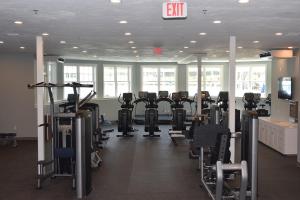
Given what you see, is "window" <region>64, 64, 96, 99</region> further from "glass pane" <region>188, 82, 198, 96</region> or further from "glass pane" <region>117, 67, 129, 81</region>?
"glass pane" <region>188, 82, 198, 96</region>

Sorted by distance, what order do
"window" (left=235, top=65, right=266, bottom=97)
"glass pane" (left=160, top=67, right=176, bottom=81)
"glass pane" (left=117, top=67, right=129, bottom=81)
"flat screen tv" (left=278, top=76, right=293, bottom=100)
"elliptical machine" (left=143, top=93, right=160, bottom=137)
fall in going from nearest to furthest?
1. "flat screen tv" (left=278, top=76, right=293, bottom=100)
2. "elliptical machine" (left=143, top=93, right=160, bottom=137)
3. "glass pane" (left=117, top=67, right=129, bottom=81)
4. "window" (left=235, top=65, right=266, bottom=97)
5. "glass pane" (left=160, top=67, right=176, bottom=81)

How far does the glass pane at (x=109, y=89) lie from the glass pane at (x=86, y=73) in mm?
806

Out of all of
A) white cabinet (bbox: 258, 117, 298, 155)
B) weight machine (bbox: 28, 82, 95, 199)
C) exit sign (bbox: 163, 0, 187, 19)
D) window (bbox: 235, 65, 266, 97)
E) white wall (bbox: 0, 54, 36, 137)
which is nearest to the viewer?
exit sign (bbox: 163, 0, 187, 19)

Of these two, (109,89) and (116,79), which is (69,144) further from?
(116,79)

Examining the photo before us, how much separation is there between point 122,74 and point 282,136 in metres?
9.15

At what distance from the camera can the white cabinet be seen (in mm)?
7949

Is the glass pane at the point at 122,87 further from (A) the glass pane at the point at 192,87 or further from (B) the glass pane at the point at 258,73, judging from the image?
(B) the glass pane at the point at 258,73

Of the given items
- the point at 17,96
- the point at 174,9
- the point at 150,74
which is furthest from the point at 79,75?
the point at 174,9

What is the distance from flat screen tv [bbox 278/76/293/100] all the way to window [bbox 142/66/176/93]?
24.6 feet

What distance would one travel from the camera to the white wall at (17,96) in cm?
1048

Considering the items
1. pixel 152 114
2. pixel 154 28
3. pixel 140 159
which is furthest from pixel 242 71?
pixel 154 28

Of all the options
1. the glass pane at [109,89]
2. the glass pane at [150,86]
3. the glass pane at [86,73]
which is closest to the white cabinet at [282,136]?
the glass pane at [150,86]

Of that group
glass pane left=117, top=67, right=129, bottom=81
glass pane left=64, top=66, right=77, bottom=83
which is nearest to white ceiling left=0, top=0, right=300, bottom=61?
glass pane left=64, top=66, right=77, bottom=83

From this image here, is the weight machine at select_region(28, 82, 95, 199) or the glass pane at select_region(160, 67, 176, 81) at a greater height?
the glass pane at select_region(160, 67, 176, 81)
